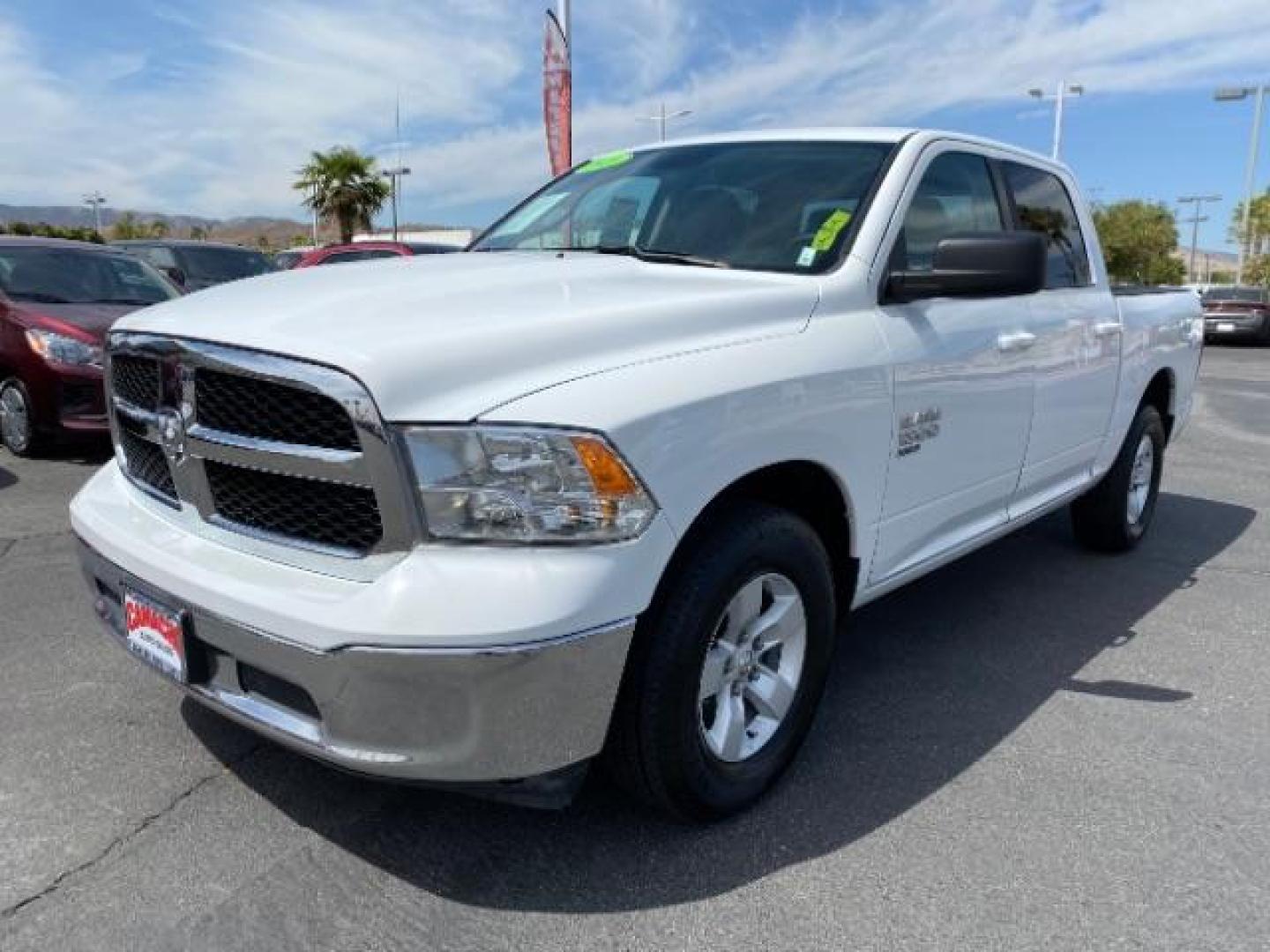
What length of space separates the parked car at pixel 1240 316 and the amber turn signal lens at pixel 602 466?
24.4 metres

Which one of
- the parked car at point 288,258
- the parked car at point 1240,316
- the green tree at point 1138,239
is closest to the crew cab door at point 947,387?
the parked car at point 288,258

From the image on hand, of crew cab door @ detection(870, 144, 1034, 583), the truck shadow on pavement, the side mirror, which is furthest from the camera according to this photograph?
crew cab door @ detection(870, 144, 1034, 583)

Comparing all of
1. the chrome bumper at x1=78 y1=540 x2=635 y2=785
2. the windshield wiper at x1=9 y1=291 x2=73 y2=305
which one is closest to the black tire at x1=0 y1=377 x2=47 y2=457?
the windshield wiper at x1=9 y1=291 x2=73 y2=305

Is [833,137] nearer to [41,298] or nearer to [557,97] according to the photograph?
[41,298]

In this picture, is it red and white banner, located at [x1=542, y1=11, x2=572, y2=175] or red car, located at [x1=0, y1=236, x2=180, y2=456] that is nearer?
red car, located at [x1=0, y1=236, x2=180, y2=456]

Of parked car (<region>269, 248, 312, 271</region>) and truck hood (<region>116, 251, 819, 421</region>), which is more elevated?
parked car (<region>269, 248, 312, 271</region>)

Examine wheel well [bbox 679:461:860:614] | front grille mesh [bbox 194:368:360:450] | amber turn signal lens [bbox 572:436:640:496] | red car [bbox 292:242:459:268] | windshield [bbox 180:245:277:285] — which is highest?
red car [bbox 292:242:459:268]

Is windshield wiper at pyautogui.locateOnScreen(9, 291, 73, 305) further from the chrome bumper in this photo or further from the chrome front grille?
the chrome bumper

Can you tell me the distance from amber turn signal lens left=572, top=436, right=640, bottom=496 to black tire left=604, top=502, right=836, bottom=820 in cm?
32

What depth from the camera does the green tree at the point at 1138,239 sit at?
190ft

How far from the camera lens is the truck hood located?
2047 mm

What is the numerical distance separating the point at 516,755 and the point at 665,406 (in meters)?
0.79

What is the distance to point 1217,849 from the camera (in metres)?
2.57

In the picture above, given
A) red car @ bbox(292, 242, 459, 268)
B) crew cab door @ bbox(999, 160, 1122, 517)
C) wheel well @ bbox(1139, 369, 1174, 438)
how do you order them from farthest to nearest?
red car @ bbox(292, 242, 459, 268)
wheel well @ bbox(1139, 369, 1174, 438)
crew cab door @ bbox(999, 160, 1122, 517)
